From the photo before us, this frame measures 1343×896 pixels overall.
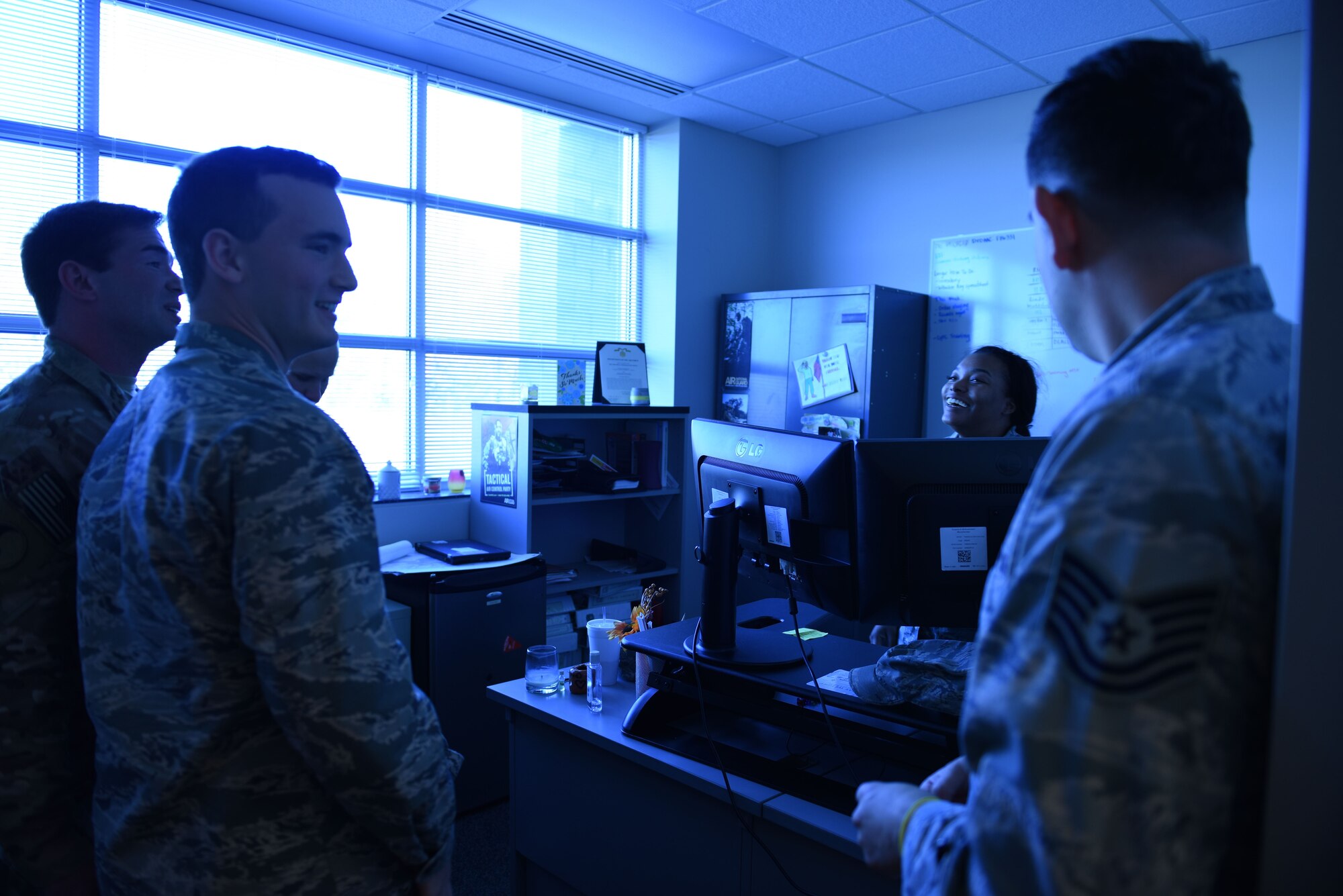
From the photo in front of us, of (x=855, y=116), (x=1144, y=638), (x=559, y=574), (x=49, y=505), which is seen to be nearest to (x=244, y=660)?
(x=49, y=505)

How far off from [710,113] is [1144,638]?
13.7ft

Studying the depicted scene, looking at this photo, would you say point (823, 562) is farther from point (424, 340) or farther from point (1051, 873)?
point (424, 340)

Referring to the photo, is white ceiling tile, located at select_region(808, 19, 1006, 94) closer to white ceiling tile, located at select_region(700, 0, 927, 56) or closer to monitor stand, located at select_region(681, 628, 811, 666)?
white ceiling tile, located at select_region(700, 0, 927, 56)

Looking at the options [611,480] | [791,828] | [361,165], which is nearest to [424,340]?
[361,165]

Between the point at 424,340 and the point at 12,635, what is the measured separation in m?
2.66

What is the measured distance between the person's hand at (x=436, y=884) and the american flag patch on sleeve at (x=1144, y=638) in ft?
3.11

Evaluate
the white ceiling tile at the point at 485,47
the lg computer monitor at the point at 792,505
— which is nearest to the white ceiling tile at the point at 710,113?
the white ceiling tile at the point at 485,47

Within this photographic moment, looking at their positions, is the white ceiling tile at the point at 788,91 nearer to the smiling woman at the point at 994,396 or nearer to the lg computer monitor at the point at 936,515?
the smiling woman at the point at 994,396

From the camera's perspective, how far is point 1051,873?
2.05 feet

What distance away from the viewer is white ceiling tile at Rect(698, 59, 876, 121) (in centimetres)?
374

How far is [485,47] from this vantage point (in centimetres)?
355

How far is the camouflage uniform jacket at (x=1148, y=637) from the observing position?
23.8 inches

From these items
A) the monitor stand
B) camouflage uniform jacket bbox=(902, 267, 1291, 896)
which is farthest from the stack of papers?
camouflage uniform jacket bbox=(902, 267, 1291, 896)

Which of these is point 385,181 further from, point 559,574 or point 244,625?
point 244,625
